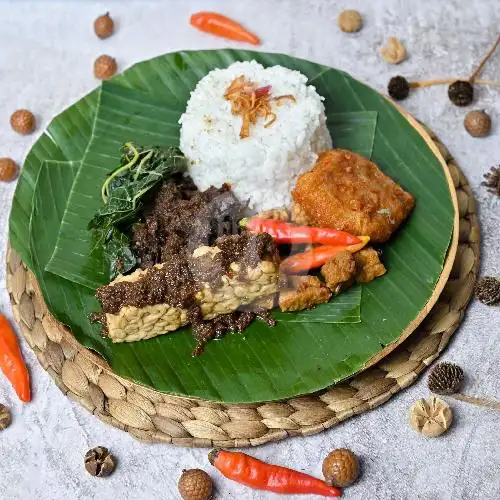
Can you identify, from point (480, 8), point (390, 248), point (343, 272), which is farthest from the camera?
point (480, 8)

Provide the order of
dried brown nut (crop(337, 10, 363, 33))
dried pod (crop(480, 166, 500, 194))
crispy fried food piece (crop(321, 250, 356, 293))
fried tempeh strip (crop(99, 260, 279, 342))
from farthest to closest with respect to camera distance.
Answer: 1. dried brown nut (crop(337, 10, 363, 33))
2. dried pod (crop(480, 166, 500, 194))
3. crispy fried food piece (crop(321, 250, 356, 293))
4. fried tempeh strip (crop(99, 260, 279, 342))

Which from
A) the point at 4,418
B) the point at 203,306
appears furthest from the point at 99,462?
the point at 203,306

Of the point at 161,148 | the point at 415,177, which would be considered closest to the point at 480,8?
the point at 415,177

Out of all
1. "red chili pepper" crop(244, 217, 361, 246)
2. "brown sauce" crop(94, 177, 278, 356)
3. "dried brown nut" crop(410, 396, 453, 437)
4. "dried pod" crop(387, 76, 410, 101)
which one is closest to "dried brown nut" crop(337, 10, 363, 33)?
"dried pod" crop(387, 76, 410, 101)

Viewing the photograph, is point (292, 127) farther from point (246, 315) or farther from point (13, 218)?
point (13, 218)

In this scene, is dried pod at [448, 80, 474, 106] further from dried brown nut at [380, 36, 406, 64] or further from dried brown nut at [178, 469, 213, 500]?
dried brown nut at [178, 469, 213, 500]

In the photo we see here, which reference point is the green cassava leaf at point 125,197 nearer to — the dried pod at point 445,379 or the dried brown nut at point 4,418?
the dried brown nut at point 4,418
